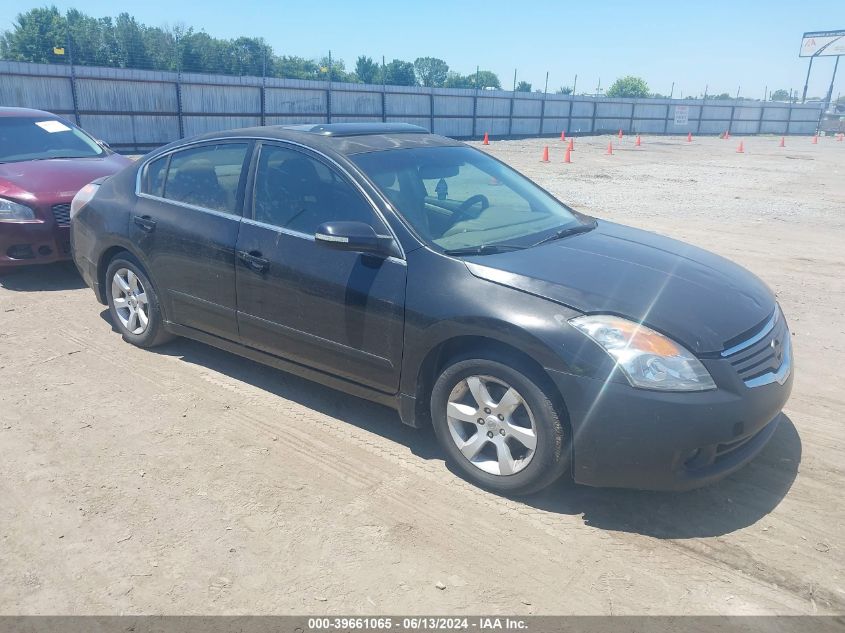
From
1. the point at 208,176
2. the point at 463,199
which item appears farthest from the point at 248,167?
the point at 463,199

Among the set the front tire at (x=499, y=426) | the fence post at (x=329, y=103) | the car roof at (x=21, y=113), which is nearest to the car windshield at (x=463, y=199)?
the front tire at (x=499, y=426)

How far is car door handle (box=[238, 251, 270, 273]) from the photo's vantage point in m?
4.20

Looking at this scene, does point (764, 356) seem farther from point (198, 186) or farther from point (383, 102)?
point (383, 102)

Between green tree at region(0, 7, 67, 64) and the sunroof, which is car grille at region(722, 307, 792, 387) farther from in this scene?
green tree at region(0, 7, 67, 64)

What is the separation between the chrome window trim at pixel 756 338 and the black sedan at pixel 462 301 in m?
0.01

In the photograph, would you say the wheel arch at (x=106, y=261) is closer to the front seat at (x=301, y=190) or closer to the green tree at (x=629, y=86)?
the front seat at (x=301, y=190)

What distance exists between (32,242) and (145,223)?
247cm

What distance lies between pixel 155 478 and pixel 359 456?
1085 millimetres

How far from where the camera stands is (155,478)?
362cm

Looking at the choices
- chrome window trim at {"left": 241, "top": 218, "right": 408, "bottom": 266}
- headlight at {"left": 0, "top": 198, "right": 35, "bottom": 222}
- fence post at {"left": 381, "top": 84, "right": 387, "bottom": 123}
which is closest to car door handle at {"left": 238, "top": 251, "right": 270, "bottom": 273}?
chrome window trim at {"left": 241, "top": 218, "right": 408, "bottom": 266}

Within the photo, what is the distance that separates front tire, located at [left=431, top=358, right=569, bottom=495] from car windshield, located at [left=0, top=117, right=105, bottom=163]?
21.3ft

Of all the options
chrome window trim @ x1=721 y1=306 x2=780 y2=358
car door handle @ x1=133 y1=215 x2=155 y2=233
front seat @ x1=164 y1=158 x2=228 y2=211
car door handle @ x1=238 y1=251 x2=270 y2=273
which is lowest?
chrome window trim @ x1=721 y1=306 x2=780 y2=358

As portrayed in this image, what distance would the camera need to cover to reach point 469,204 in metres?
4.28

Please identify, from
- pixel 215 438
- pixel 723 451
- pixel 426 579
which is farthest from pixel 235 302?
pixel 723 451
